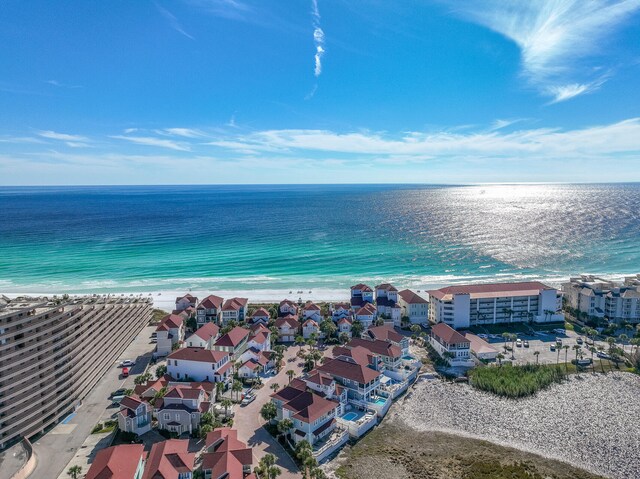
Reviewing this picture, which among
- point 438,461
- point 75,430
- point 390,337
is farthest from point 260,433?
point 390,337

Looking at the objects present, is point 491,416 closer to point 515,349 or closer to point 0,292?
point 515,349

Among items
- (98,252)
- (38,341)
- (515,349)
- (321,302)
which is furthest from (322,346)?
(98,252)

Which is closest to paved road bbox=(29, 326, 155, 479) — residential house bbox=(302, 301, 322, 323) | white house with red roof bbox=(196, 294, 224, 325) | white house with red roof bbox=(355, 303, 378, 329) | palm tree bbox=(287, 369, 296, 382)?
white house with red roof bbox=(196, 294, 224, 325)

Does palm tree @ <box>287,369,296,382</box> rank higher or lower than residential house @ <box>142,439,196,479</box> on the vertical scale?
lower

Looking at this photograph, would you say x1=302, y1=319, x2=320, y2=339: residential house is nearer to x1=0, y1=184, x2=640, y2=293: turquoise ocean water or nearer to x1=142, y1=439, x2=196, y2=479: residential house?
x1=0, y1=184, x2=640, y2=293: turquoise ocean water

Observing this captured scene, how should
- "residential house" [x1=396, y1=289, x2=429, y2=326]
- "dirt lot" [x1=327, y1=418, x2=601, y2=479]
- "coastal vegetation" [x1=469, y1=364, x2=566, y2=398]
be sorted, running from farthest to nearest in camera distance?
"residential house" [x1=396, y1=289, x2=429, y2=326], "coastal vegetation" [x1=469, y1=364, x2=566, y2=398], "dirt lot" [x1=327, y1=418, x2=601, y2=479]
